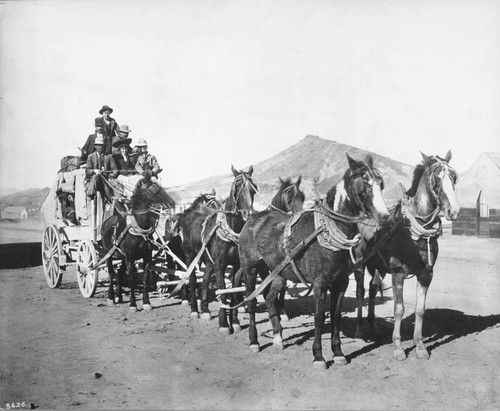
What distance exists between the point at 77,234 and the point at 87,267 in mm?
1404

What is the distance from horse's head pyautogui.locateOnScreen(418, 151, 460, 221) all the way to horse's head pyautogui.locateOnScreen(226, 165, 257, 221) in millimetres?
2988

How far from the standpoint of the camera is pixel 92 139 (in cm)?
1279

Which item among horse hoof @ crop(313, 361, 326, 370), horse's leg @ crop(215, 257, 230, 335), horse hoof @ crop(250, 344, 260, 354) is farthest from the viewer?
horse's leg @ crop(215, 257, 230, 335)

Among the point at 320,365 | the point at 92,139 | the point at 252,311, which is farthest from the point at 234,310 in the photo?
the point at 92,139

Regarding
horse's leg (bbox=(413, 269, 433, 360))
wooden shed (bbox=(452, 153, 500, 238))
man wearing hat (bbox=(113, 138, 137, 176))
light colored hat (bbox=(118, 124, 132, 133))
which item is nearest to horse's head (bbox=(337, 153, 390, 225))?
horse's leg (bbox=(413, 269, 433, 360))

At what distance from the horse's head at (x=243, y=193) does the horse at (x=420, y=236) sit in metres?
2.54

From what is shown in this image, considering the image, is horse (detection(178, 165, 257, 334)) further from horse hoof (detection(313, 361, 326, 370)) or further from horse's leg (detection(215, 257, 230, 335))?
horse hoof (detection(313, 361, 326, 370))

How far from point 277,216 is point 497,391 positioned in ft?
12.9

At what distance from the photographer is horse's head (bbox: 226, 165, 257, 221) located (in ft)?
27.7

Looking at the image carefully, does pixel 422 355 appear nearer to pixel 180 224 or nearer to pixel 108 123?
pixel 180 224

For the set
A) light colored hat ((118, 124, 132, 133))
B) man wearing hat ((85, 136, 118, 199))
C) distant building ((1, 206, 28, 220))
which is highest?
light colored hat ((118, 124, 132, 133))

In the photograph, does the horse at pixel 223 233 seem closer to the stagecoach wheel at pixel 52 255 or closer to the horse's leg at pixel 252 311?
the horse's leg at pixel 252 311

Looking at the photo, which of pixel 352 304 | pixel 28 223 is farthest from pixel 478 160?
pixel 28 223

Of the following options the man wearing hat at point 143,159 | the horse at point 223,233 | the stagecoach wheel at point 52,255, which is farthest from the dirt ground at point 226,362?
the man wearing hat at point 143,159
